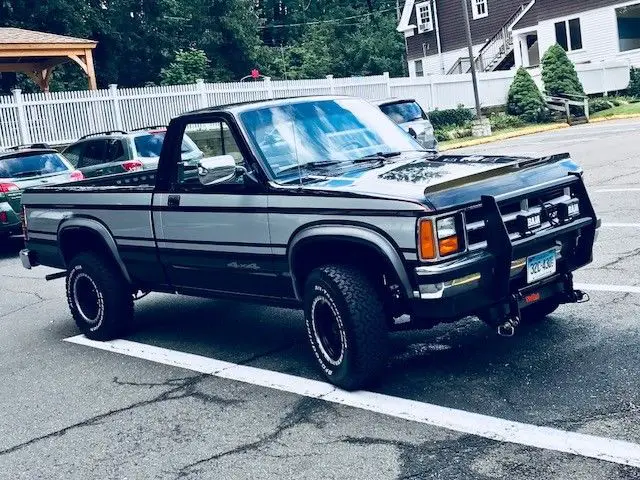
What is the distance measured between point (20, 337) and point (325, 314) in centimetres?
371

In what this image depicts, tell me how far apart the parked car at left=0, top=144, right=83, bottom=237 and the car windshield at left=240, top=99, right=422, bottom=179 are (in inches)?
313

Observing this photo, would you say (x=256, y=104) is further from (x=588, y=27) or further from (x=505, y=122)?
(x=588, y=27)

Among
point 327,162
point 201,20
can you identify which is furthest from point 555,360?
point 201,20

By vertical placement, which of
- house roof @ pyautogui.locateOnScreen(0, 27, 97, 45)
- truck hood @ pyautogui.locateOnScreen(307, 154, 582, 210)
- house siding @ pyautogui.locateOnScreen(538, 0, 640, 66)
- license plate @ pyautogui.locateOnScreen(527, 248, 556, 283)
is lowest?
license plate @ pyautogui.locateOnScreen(527, 248, 556, 283)

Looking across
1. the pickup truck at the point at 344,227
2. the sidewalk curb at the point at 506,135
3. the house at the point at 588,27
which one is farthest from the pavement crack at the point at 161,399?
the house at the point at 588,27

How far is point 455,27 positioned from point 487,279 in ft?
153

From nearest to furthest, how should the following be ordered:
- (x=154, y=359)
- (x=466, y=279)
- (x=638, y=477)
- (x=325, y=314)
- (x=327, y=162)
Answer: (x=638, y=477), (x=466, y=279), (x=325, y=314), (x=327, y=162), (x=154, y=359)

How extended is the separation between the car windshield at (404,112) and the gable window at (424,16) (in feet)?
106

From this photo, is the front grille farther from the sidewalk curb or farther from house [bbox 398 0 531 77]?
house [bbox 398 0 531 77]

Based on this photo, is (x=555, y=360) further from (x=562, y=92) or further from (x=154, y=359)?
(x=562, y=92)

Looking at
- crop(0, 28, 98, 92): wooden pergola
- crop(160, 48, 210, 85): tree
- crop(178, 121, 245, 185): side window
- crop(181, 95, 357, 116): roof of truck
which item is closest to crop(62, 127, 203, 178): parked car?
crop(178, 121, 245, 185): side window

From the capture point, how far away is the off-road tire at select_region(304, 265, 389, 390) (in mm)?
5371

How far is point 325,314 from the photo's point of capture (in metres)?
5.70

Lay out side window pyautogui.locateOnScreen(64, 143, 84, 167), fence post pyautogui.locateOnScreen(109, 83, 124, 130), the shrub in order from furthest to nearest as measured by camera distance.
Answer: the shrub
fence post pyautogui.locateOnScreen(109, 83, 124, 130)
side window pyautogui.locateOnScreen(64, 143, 84, 167)
